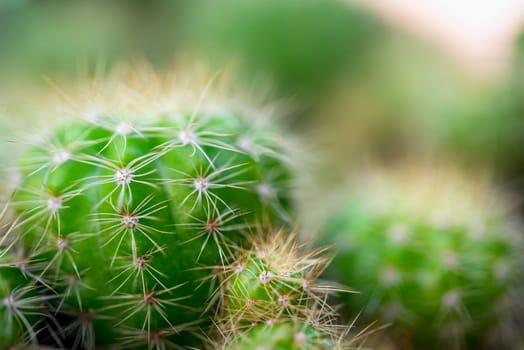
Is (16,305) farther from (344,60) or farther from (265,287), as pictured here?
Answer: (344,60)

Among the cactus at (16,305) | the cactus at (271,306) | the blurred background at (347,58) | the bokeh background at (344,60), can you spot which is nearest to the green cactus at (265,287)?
the cactus at (271,306)

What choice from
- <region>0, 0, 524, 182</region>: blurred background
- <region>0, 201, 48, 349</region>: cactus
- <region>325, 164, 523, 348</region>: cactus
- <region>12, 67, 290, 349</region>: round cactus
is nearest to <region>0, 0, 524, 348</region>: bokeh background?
<region>0, 0, 524, 182</region>: blurred background

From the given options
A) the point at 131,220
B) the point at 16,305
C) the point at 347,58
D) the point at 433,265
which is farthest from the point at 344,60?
the point at 16,305

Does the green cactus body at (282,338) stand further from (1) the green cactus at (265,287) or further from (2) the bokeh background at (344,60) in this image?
(2) the bokeh background at (344,60)

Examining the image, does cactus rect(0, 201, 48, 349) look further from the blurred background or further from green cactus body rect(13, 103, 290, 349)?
the blurred background

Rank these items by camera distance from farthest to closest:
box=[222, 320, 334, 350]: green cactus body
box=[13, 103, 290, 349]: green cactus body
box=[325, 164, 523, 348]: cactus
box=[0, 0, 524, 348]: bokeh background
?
box=[0, 0, 524, 348]: bokeh background < box=[325, 164, 523, 348]: cactus < box=[13, 103, 290, 349]: green cactus body < box=[222, 320, 334, 350]: green cactus body

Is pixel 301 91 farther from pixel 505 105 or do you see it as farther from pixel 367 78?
pixel 505 105
